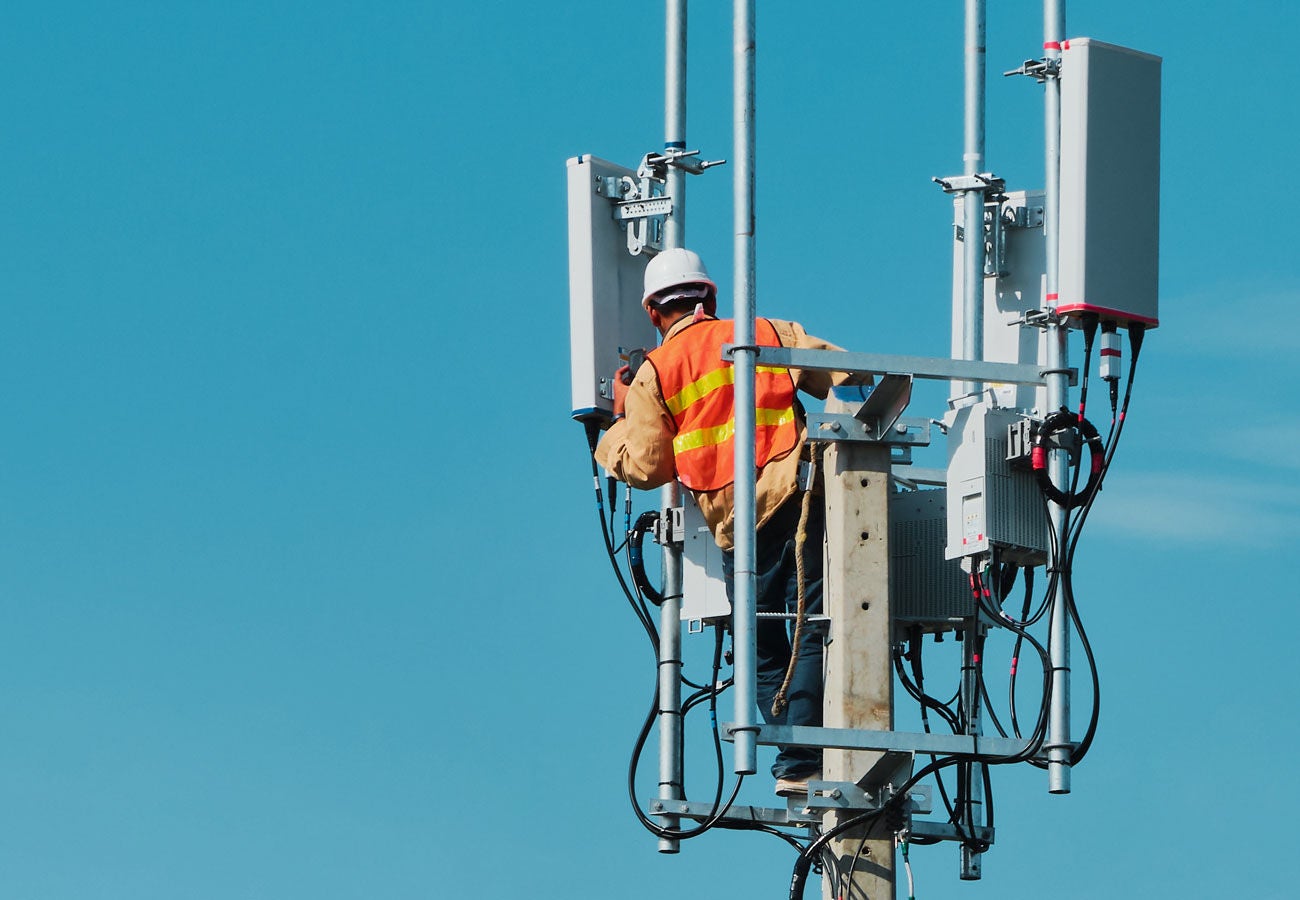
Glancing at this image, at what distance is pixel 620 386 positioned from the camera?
562 inches

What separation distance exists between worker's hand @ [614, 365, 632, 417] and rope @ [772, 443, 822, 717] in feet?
4.63

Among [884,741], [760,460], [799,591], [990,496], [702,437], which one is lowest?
[884,741]

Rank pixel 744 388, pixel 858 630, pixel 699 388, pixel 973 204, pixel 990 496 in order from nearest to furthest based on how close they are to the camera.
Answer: pixel 744 388 → pixel 990 496 → pixel 858 630 → pixel 699 388 → pixel 973 204

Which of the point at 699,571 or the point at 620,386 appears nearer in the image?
the point at 699,571

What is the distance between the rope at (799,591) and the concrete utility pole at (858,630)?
0.39 ft

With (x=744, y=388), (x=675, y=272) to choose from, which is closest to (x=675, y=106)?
(x=675, y=272)

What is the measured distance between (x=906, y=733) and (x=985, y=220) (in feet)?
9.18

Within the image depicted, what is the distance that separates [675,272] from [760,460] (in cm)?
126

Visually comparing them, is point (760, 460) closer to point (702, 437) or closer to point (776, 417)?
point (776, 417)

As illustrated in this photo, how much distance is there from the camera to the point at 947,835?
1332 centimetres

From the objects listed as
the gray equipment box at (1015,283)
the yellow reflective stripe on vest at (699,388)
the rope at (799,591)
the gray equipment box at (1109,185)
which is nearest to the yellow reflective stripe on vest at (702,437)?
the yellow reflective stripe on vest at (699,388)

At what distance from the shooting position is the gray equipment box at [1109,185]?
12.5 metres

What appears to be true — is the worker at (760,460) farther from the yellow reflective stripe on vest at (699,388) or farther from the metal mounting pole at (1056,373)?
the metal mounting pole at (1056,373)

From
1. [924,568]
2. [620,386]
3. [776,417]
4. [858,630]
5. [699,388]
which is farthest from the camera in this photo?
[620,386]
